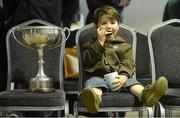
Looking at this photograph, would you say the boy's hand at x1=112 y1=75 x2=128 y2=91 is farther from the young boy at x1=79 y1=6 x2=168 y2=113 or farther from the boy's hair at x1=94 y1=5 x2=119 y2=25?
the boy's hair at x1=94 y1=5 x2=119 y2=25

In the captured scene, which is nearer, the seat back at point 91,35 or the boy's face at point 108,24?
the boy's face at point 108,24

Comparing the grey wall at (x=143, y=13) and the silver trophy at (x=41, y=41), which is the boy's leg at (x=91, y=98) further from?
the grey wall at (x=143, y=13)

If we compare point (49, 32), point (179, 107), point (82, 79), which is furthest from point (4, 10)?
point (179, 107)

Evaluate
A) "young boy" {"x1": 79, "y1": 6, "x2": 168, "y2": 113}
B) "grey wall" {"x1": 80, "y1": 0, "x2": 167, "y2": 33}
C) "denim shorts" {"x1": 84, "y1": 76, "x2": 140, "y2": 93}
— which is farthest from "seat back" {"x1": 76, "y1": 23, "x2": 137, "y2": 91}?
"grey wall" {"x1": 80, "y1": 0, "x2": 167, "y2": 33}

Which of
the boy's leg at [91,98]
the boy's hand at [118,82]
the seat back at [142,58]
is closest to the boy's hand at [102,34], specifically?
the boy's hand at [118,82]

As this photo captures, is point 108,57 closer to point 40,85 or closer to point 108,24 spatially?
point 108,24

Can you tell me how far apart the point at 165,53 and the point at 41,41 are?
761 millimetres

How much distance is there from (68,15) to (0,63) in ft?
2.08

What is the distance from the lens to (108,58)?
2.46 m

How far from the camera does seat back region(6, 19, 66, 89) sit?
264cm

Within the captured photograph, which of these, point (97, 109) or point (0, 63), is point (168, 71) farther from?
point (0, 63)

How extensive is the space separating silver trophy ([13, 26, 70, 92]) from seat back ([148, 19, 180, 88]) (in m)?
0.57

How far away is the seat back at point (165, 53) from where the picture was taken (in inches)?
103

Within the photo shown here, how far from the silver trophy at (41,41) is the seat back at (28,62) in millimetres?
124
